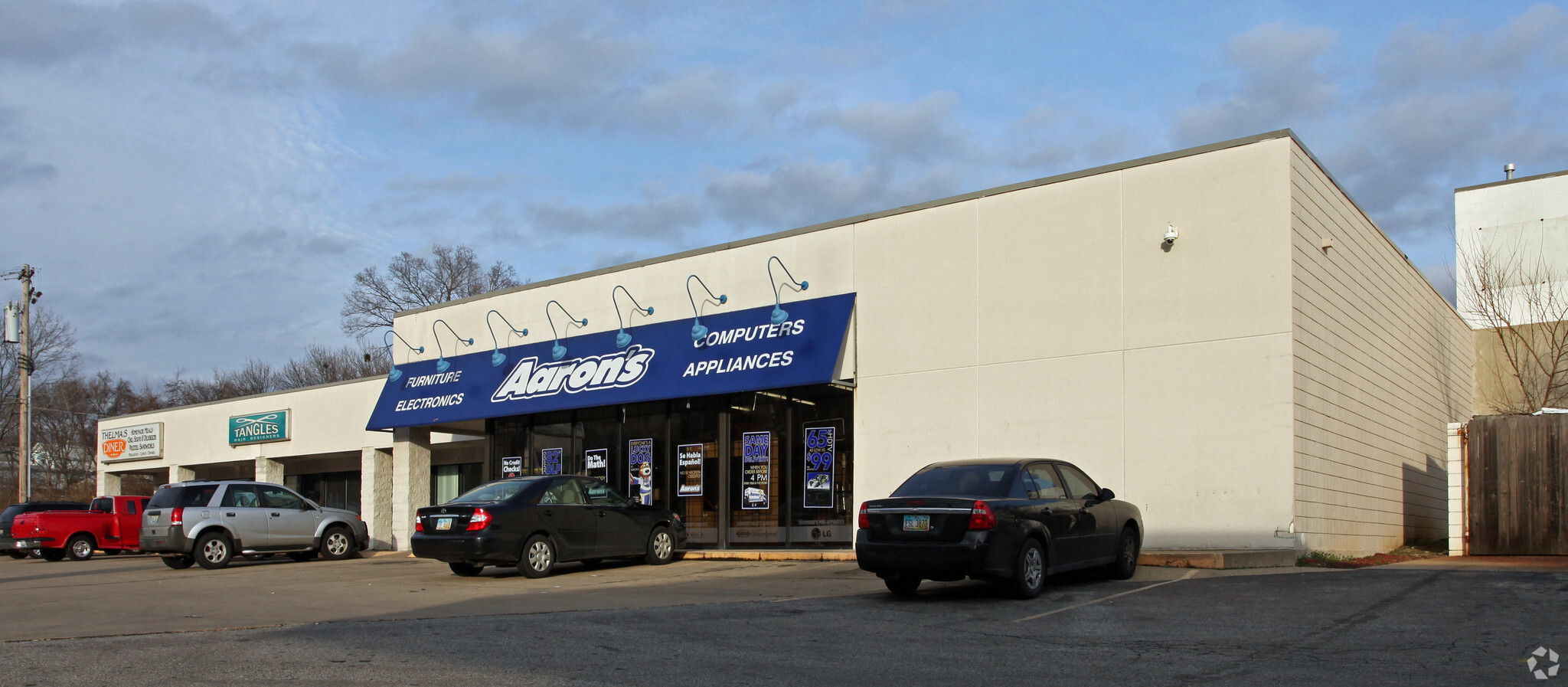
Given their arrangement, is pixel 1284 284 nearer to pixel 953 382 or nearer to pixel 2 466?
pixel 953 382

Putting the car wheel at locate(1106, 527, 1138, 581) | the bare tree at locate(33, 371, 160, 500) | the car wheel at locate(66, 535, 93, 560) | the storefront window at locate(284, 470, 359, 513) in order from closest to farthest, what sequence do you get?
the car wheel at locate(1106, 527, 1138, 581) < the car wheel at locate(66, 535, 93, 560) < the storefront window at locate(284, 470, 359, 513) < the bare tree at locate(33, 371, 160, 500)

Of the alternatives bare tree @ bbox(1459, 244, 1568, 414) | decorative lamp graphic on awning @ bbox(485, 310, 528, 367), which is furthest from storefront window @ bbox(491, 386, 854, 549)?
bare tree @ bbox(1459, 244, 1568, 414)

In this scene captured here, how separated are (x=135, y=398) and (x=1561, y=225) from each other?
222 feet

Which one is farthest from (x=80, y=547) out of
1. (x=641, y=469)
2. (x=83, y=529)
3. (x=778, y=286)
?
(x=778, y=286)

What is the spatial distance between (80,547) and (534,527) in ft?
54.2

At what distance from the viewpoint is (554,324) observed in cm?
2278

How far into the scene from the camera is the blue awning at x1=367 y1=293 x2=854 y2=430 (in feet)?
59.9

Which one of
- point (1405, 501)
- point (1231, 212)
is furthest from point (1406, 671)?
point (1405, 501)

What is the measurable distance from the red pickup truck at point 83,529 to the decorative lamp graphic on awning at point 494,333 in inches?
361

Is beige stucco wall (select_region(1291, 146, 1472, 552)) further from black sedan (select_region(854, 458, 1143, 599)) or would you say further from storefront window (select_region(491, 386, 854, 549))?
storefront window (select_region(491, 386, 854, 549))

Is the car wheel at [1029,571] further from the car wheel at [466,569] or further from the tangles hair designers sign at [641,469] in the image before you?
the tangles hair designers sign at [641,469]

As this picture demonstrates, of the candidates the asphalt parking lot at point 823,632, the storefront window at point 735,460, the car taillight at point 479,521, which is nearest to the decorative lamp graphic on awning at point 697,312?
the storefront window at point 735,460

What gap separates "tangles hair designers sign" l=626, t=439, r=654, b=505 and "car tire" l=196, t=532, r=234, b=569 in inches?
286

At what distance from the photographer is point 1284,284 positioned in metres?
14.1
